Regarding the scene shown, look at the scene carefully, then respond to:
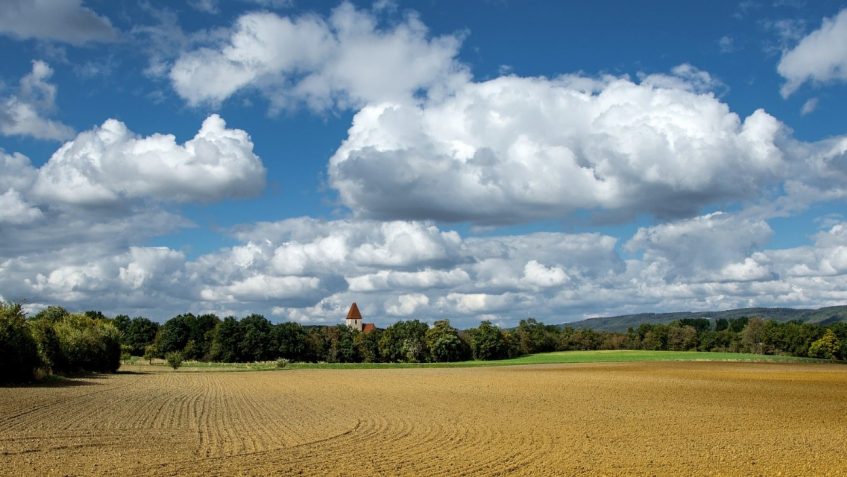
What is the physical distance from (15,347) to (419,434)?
101ft

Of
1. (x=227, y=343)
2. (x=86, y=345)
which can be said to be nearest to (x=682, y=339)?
(x=227, y=343)

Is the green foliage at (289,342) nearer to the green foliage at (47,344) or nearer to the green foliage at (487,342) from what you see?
the green foliage at (487,342)

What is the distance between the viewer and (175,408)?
110ft

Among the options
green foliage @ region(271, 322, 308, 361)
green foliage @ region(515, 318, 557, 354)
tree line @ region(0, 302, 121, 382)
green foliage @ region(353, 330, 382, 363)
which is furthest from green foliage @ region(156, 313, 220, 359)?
green foliage @ region(515, 318, 557, 354)

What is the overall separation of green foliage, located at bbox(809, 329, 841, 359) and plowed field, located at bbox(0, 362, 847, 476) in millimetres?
97808

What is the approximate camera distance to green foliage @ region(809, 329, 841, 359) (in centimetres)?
12488

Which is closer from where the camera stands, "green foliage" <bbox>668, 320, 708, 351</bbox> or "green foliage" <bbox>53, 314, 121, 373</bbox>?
"green foliage" <bbox>53, 314, 121, 373</bbox>

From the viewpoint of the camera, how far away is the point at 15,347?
41906 millimetres

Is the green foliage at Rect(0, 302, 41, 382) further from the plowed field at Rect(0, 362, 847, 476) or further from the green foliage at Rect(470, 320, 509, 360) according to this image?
the green foliage at Rect(470, 320, 509, 360)

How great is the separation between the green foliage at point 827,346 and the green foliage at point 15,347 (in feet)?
423

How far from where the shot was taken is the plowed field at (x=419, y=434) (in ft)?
57.5

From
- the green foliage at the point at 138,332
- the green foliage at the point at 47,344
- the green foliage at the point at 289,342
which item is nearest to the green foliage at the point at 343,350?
the green foliage at the point at 289,342

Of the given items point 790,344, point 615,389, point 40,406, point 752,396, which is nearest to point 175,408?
point 40,406

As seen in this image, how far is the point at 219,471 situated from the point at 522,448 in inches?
369
